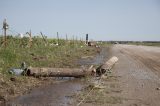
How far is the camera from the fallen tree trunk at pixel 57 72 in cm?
1441

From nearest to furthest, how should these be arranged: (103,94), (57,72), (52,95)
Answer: (103,94)
(52,95)
(57,72)

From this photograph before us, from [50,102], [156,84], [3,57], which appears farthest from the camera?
[3,57]

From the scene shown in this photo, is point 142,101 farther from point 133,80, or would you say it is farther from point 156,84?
point 133,80

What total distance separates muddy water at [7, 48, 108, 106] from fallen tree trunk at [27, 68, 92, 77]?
0.40 meters

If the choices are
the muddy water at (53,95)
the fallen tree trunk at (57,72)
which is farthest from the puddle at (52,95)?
the fallen tree trunk at (57,72)

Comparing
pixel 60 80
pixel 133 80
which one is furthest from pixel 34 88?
pixel 133 80

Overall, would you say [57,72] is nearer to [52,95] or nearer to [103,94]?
[52,95]

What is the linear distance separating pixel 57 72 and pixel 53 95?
3309 mm

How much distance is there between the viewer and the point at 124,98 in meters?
10.9

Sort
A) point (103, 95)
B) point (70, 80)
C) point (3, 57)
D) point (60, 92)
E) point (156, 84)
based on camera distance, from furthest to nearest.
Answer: point (3, 57) → point (70, 80) → point (156, 84) → point (60, 92) → point (103, 95)

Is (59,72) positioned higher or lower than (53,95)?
higher

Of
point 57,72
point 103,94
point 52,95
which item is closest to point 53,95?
point 52,95

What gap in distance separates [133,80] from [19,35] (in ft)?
53.4

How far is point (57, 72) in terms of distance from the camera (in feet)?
49.2
